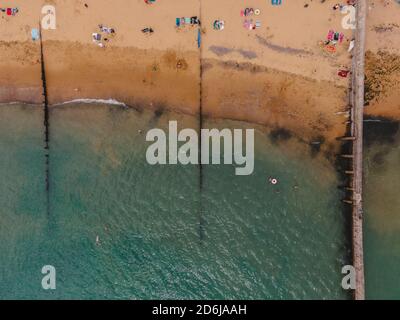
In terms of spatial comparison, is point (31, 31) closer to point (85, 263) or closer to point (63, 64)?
point (63, 64)

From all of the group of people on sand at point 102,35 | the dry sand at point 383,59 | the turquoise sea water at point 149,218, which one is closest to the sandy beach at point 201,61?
the dry sand at point 383,59

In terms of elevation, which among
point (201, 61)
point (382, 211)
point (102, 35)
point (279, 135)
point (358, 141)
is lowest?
point (382, 211)

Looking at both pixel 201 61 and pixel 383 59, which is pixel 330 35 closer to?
pixel 383 59

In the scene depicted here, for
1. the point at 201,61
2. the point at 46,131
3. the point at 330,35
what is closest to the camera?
the point at 330,35

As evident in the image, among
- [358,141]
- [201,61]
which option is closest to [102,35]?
[201,61]

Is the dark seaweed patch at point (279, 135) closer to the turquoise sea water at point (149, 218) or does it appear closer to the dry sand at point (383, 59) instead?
the turquoise sea water at point (149, 218)

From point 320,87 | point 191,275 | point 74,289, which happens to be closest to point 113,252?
point 74,289

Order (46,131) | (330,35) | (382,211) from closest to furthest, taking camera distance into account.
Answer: (330,35), (382,211), (46,131)
